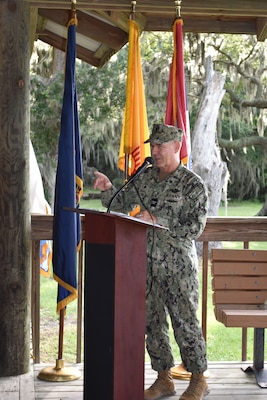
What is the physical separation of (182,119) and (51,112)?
8.06 metres

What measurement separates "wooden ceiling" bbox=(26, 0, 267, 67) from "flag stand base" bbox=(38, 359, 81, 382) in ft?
7.34

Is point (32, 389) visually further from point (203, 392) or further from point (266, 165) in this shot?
point (266, 165)

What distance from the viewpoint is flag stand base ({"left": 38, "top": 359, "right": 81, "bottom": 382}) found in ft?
14.6

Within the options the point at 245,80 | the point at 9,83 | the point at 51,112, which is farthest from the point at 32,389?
the point at 245,80

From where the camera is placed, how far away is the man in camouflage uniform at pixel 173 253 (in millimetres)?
3951

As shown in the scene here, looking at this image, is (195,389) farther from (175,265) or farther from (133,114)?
(133,114)

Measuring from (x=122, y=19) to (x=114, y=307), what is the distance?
2.35 metres

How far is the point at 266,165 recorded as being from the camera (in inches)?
1008

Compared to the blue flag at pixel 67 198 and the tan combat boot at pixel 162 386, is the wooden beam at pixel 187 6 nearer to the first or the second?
the blue flag at pixel 67 198

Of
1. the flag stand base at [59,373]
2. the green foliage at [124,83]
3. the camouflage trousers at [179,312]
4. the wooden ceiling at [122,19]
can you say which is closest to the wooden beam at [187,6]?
the wooden ceiling at [122,19]

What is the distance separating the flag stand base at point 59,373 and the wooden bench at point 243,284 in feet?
3.18

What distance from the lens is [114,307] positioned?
327 cm

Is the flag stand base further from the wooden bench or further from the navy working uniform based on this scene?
the wooden bench

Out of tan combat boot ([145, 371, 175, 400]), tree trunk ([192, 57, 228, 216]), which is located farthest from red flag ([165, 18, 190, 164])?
tree trunk ([192, 57, 228, 216])
